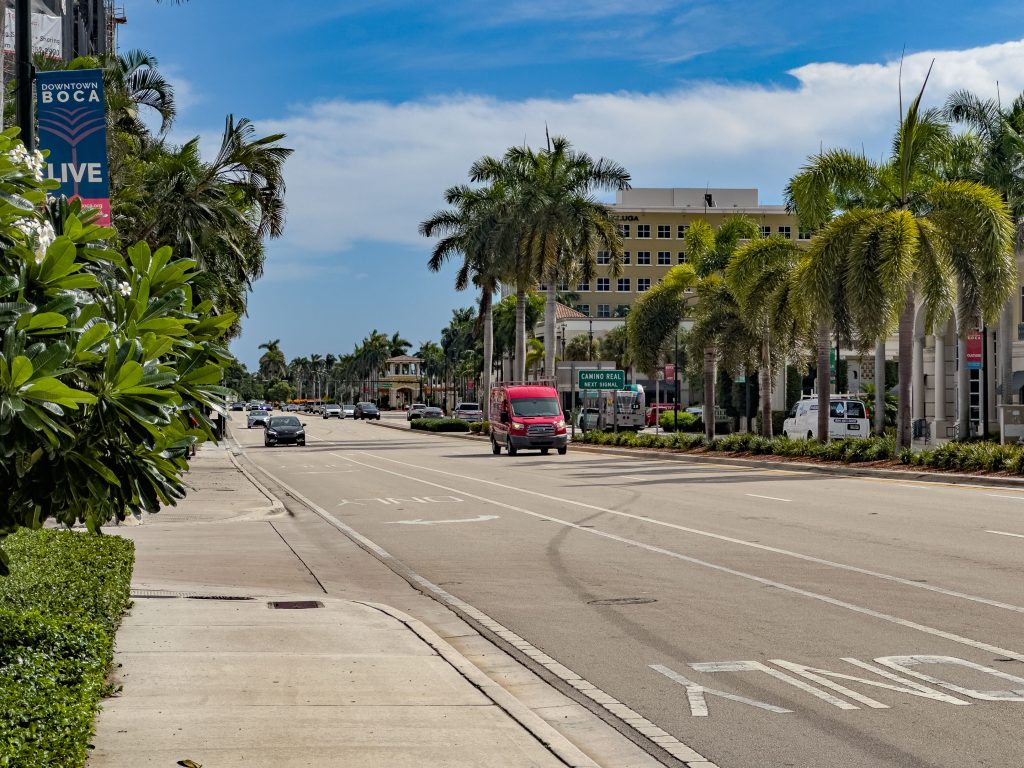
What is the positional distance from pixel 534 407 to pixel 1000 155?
19.3 metres

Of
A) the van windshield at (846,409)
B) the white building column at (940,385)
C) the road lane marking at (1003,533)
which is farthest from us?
the white building column at (940,385)

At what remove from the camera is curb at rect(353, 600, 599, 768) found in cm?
619

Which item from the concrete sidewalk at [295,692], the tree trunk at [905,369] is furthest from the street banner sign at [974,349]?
the concrete sidewalk at [295,692]

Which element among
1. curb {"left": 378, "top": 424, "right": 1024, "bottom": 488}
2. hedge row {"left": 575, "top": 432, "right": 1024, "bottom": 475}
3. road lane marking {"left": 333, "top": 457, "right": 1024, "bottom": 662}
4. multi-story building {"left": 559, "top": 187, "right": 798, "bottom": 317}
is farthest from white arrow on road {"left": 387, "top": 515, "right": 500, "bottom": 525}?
multi-story building {"left": 559, "top": 187, "right": 798, "bottom": 317}

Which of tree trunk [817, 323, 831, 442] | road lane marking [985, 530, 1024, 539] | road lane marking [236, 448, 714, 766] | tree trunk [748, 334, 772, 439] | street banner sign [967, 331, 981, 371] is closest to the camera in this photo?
road lane marking [236, 448, 714, 766]

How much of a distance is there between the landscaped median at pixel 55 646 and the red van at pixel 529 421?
3599cm

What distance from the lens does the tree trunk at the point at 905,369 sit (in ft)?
106

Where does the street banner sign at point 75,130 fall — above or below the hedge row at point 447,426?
above

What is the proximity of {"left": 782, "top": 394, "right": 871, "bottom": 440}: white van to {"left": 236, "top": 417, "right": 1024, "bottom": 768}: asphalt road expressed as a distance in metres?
20.6

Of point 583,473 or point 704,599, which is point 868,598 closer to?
point 704,599

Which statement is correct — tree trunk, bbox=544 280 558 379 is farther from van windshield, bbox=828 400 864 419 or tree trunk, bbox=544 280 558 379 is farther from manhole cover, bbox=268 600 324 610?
manhole cover, bbox=268 600 324 610

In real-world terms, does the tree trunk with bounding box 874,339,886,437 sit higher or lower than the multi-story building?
lower

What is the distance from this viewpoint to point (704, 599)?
1138cm

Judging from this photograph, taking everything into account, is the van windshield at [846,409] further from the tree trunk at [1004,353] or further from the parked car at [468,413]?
the parked car at [468,413]
